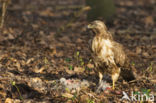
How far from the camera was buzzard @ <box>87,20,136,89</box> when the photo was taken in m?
4.94

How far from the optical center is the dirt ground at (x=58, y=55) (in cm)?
488

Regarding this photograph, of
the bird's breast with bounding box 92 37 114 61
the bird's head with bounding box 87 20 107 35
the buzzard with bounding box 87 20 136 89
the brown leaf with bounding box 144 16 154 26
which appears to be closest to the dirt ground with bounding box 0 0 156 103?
the brown leaf with bounding box 144 16 154 26

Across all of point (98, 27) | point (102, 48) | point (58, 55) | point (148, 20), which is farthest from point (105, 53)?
point (148, 20)

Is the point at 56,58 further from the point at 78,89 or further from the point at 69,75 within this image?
the point at 78,89

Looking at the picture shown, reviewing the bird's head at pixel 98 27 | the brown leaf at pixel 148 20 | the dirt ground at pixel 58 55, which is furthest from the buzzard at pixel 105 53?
the brown leaf at pixel 148 20

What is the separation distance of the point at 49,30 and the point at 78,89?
410cm

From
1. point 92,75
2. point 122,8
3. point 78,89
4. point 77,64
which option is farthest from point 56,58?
point 122,8

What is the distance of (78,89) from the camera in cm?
502

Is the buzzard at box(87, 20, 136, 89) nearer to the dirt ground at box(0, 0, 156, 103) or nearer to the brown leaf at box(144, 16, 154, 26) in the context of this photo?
the dirt ground at box(0, 0, 156, 103)

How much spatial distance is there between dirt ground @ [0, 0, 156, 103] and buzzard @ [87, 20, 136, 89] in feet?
1.32

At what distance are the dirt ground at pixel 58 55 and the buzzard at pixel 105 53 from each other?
40 cm

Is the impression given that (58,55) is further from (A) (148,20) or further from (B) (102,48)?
(A) (148,20)

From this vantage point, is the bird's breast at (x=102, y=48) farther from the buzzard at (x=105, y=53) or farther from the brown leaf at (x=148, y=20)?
the brown leaf at (x=148, y=20)

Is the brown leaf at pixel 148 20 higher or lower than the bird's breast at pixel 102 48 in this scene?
higher
